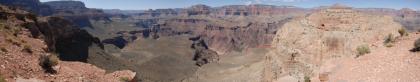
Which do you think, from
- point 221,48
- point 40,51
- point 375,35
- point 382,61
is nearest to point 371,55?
point 382,61

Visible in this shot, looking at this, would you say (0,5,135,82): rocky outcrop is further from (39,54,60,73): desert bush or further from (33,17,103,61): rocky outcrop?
(33,17,103,61): rocky outcrop

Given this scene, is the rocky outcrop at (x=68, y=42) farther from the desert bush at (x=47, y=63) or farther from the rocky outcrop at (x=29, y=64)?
the desert bush at (x=47, y=63)

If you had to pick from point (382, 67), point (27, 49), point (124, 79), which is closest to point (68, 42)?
point (27, 49)

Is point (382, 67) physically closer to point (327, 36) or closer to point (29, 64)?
point (29, 64)

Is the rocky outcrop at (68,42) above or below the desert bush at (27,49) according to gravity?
below

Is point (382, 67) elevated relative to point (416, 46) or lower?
lower

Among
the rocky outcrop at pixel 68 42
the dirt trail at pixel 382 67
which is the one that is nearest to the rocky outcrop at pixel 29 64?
the dirt trail at pixel 382 67

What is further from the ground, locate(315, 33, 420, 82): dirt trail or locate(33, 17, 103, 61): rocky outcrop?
locate(315, 33, 420, 82): dirt trail

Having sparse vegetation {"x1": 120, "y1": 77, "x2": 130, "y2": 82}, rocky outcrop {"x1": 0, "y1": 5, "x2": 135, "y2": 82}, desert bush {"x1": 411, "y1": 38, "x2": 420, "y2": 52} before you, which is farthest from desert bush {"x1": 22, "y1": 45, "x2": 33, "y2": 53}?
desert bush {"x1": 411, "y1": 38, "x2": 420, "y2": 52}
